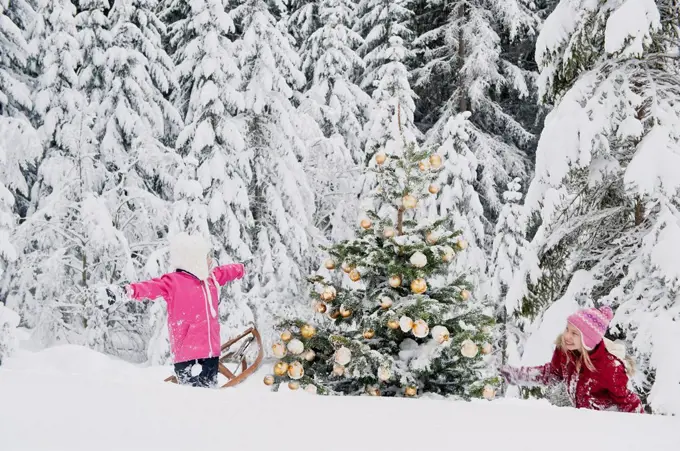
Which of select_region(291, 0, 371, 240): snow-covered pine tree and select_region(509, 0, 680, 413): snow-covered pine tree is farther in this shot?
select_region(291, 0, 371, 240): snow-covered pine tree

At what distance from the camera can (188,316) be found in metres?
5.32

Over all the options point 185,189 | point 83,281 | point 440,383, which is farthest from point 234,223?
point 440,383

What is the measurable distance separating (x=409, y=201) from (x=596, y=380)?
201cm

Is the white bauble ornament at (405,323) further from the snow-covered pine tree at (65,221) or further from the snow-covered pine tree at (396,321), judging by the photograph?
the snow-covered pine tree at (65,221)

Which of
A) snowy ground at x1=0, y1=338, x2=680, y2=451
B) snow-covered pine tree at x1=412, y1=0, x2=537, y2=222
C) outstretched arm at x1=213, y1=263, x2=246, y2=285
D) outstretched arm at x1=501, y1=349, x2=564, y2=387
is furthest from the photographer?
snow-covered pine tree at x1=412, y1=0, x2=537, y2=222

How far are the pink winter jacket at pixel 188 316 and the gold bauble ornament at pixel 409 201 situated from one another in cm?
194

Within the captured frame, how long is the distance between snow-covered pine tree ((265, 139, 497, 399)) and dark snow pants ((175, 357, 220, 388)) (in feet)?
2.19

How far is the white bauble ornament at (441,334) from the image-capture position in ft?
15.4

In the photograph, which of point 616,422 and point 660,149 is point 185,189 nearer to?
point 660,149

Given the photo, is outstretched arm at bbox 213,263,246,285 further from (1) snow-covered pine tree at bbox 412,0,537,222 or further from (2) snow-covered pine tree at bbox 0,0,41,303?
(1) snow-covered pine tree at bbox 412,0,537,222

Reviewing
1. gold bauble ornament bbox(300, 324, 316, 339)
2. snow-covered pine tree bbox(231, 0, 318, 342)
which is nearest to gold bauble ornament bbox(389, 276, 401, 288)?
gold bauble ornament bbox(300, 324, 316, 339)

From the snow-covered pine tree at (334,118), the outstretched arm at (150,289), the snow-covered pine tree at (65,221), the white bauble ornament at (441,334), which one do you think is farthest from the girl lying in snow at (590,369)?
the snow-covered pine tree at (334,118)

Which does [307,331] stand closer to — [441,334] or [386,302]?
[386,302]

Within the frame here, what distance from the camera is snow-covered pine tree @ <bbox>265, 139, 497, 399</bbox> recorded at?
4.73m
